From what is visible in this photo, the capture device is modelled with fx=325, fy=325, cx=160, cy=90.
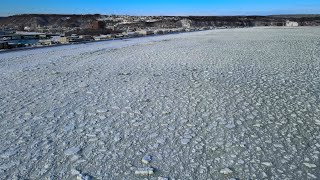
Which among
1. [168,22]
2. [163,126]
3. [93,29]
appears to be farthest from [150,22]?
[163,126]

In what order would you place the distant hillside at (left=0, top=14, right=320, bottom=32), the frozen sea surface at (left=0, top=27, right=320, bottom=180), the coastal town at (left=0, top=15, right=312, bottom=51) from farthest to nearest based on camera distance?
the distant hillside at (left=0, top=14, right=320, bottom=32) → the coastal town at (left=0, top=15, right=312, bottom=51) → the frozen sea surface at (left=0, top=27, right=320, bottom=180)

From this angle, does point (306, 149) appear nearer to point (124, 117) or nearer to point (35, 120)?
point (124, 117)

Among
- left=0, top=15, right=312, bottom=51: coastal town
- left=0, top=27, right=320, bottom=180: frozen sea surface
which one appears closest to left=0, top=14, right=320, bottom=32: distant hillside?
left=0, top=15, right=312, bottom=51: coastal town

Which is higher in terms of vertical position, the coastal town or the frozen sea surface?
the coastal town

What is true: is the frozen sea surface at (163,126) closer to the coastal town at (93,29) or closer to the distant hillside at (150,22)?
the coastal town at (93,29)

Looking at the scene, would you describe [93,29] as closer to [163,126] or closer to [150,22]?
[150,22]

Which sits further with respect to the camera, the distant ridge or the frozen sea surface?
the distant ridge

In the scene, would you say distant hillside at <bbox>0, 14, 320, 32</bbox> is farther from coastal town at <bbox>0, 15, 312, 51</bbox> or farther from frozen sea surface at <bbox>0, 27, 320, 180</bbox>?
frozen sea surface at <bbox>0, 27, 320, 180</bbox>

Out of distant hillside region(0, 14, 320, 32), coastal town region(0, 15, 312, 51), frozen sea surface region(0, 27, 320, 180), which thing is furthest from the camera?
distant hillside region(0, 14, 320, 32)

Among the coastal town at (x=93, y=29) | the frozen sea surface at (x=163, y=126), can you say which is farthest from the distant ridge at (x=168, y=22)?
the frozen sea surface at (x=163, y=126)
